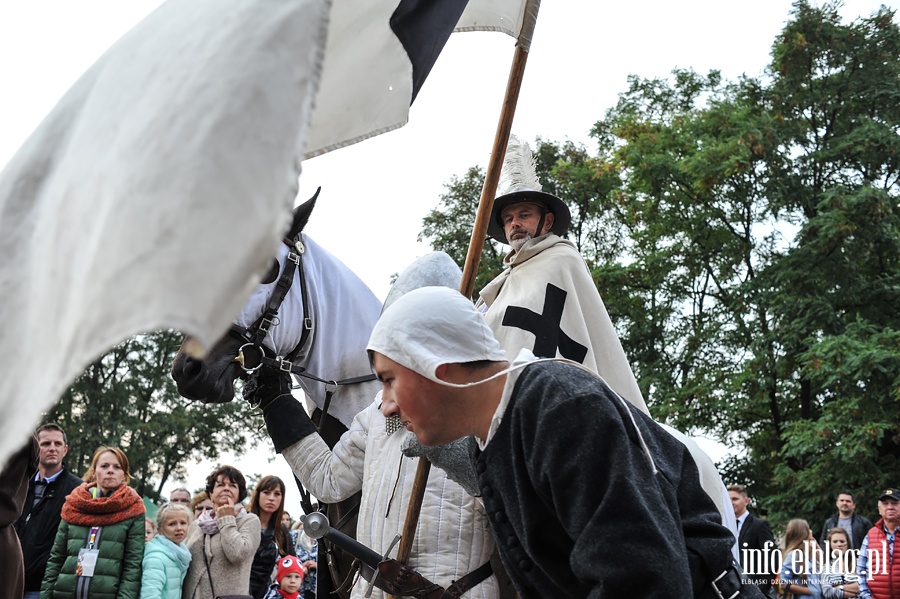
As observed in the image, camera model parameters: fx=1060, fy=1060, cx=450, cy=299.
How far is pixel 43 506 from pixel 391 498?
4367 mm

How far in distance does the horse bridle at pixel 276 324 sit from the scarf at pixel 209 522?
3829mm

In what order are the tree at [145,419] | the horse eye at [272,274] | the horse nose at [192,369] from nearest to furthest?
the horse nose at [192,369], the horse eye at [272,274], the tree at [145,419]

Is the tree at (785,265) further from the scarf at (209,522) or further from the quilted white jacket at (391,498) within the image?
the quilted white jacket at (391,498)

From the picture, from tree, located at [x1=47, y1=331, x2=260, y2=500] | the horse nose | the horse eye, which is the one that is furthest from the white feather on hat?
tree, located at [x1=47, y1=331, x2=260, y2=500]

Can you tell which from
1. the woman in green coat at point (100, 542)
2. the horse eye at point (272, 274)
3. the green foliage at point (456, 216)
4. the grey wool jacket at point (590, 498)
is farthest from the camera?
the green foliage at point (456, 216)

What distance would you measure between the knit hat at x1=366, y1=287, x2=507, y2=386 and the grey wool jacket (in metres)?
0.15

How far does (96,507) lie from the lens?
6.91 metres

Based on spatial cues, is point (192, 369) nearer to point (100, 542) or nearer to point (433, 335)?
point (433, 335)

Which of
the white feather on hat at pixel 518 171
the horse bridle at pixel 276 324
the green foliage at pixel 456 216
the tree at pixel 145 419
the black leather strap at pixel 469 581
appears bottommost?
the black leather strap at pixel 469 581

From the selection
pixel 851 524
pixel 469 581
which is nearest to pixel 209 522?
pixel 469 581

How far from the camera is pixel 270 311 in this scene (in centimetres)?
429

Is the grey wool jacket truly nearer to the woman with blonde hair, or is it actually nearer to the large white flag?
the large white flag

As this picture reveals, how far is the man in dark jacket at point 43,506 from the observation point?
701 cm

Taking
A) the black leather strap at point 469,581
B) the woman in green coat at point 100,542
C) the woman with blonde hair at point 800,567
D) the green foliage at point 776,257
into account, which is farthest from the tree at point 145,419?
the black leather strap at point 469,581
